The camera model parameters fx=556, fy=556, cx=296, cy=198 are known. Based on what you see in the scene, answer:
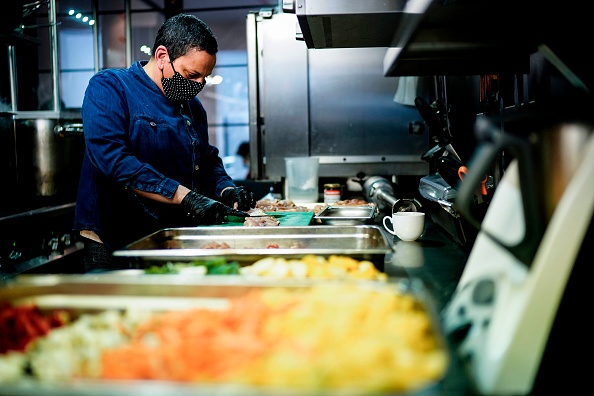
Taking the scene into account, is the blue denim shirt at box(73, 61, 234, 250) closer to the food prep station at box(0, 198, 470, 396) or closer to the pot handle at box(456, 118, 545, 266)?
the food prep station at box(0, 198, 470, 396)

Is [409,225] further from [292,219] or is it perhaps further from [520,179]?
[520,179]

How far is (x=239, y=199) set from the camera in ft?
10.6

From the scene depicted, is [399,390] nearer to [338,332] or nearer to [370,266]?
[338,332]

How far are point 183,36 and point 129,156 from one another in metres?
0.71

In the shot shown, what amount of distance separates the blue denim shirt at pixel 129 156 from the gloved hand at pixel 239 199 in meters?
0.22

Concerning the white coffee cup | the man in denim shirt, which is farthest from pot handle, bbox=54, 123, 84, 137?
the white coffee cup

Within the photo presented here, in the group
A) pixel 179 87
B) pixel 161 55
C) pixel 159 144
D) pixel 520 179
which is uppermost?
pixel 161 55

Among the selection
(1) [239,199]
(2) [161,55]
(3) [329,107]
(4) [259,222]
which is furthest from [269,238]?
(3) [329,107]

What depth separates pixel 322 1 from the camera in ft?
7.45

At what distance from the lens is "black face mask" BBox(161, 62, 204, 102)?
3.02 m

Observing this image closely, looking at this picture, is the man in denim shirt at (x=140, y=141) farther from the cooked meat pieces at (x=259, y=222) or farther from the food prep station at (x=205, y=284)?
the food prep station at (x=205, y=284)

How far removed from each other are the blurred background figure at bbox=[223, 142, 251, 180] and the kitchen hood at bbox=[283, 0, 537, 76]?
226 inches

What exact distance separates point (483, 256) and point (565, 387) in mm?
322

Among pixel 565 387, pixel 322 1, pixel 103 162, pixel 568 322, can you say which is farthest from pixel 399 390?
pixel 103 162
